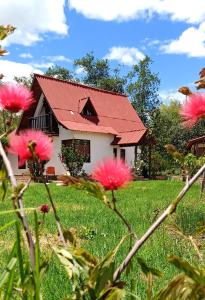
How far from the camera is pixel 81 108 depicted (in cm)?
3112

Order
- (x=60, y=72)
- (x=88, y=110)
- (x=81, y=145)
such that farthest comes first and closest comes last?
(x=60, y=72) → (x=88, y=110) → (x=81, y=145)

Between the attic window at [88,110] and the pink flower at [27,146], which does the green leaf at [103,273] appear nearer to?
the pink flower at [27,146]

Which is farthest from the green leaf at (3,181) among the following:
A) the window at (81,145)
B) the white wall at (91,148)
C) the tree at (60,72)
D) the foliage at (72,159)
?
the tree at (60,72)

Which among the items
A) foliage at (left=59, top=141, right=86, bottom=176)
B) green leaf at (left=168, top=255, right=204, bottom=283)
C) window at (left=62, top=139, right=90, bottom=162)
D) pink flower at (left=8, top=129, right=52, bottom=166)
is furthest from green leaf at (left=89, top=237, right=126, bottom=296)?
window at (left=62, top=139, right=90, bottom=162)

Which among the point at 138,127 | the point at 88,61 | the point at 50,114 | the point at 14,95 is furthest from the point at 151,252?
the point at 88,61

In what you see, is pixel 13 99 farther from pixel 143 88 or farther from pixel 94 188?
pixel 143 88

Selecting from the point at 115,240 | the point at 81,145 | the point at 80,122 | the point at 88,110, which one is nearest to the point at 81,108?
the point at 88,110

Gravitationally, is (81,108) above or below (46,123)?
above

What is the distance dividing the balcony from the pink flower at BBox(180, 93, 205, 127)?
92.1 ft

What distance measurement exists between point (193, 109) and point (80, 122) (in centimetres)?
2890

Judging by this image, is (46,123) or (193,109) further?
(46,123)

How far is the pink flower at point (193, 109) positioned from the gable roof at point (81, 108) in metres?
26.7

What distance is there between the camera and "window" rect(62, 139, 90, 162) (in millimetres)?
28806

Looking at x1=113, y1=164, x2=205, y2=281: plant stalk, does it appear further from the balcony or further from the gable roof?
the balcony
